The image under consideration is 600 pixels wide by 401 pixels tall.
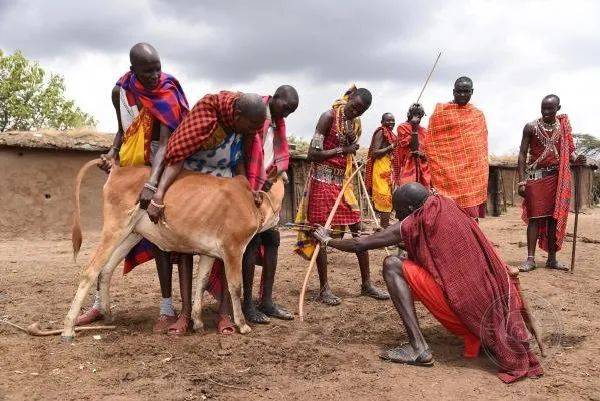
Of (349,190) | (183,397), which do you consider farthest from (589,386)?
(349,190)

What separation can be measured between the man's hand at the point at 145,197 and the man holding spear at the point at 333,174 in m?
1.84

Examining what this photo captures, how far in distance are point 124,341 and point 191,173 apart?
1.29 m

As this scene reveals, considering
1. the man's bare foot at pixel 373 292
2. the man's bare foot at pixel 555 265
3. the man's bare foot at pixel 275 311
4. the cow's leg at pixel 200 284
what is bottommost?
the man's bare foot at pixel 555 265

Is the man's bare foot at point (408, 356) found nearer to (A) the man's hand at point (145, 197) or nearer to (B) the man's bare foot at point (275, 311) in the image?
(B) the man's bare foot at point (275, 311)

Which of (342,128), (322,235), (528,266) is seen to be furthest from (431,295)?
(528,266)

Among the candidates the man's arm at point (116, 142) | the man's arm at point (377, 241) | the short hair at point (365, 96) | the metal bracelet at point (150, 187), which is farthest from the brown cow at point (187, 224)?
the short hair at point (365, 96)

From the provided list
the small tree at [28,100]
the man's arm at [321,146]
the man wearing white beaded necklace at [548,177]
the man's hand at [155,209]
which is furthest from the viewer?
the small tree at [28,100]

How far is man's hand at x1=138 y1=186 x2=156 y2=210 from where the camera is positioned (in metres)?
3.89

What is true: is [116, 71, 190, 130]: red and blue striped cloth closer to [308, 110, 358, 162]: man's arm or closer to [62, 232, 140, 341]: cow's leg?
[62, 232, 140, 341]: cow's leg

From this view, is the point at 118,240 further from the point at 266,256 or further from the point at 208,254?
the point at 266,256

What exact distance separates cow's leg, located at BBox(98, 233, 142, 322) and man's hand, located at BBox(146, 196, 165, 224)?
0.35 meters

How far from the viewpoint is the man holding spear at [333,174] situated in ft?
17.4

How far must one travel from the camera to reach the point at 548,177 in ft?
23.1

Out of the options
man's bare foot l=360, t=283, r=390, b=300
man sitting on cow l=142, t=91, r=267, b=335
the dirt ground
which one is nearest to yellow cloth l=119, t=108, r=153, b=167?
man sitting on cow l=142, t=91, r=267, b=335
